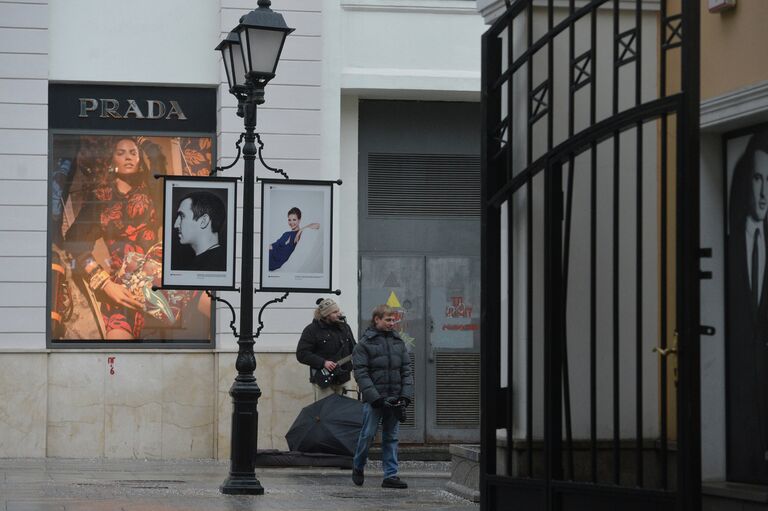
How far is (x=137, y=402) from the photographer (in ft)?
61.1

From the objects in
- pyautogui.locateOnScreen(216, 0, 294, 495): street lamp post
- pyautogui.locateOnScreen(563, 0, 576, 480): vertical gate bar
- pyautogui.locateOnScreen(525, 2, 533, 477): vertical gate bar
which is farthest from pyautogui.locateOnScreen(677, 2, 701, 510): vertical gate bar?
pyautogui.locateOnScreen(216, 0, 294, 495): street lamp post

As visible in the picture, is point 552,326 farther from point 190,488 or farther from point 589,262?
point 190,488

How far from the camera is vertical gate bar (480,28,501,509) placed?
891cm

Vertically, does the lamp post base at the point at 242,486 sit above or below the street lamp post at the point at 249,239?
below

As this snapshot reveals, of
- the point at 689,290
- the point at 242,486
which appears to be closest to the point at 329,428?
the point at 242,486

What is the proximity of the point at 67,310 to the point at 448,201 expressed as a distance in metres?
4.79

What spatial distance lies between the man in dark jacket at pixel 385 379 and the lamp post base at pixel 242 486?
4.85 feet

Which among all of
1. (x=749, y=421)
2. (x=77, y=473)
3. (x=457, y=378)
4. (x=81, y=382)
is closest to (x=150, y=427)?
(x=81, y=382)

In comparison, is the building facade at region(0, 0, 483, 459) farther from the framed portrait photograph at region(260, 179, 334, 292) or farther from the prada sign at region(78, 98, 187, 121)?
the framed portrait photograph at region(260, 179, 334, 292)

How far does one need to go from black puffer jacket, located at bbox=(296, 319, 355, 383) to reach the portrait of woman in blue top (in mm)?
2541

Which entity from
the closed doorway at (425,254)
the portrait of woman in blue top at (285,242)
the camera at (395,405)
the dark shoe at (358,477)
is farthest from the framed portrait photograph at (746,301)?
the closed doorway at (425,254)

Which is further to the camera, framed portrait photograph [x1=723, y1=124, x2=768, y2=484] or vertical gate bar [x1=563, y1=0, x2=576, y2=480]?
framed portrait photograph [x1=723, y1=124, x2=768, y2=484]

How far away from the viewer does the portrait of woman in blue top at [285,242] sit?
15172 mm

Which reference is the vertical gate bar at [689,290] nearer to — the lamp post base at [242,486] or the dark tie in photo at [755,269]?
the dark tie in photo at [755,269]
